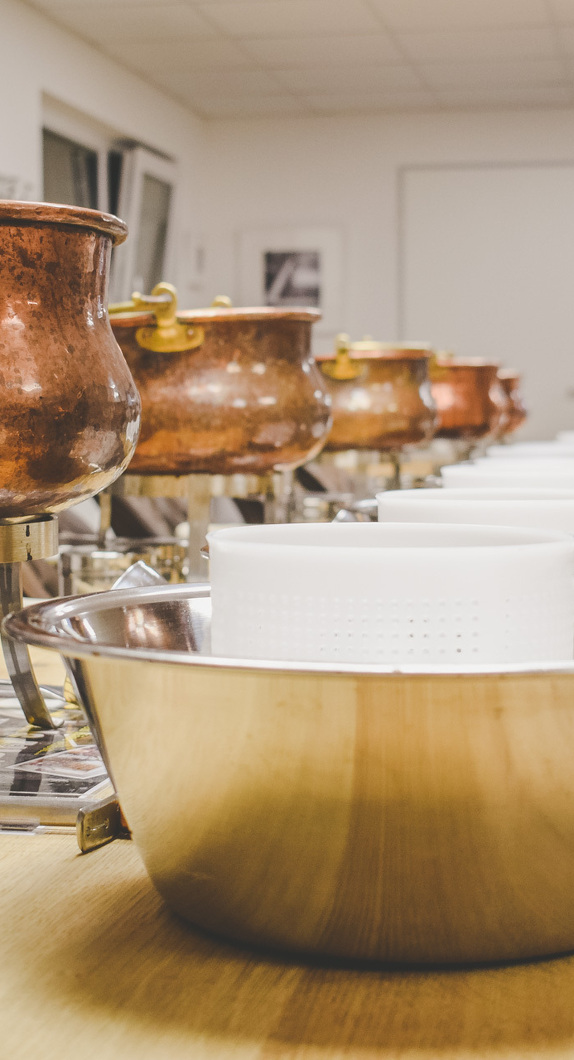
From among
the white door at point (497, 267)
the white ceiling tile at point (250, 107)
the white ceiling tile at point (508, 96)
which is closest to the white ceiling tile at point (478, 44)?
the white ceiling tile at point (508, 96)

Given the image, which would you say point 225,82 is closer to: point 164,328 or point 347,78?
point 347,78

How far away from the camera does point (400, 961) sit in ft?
1.18

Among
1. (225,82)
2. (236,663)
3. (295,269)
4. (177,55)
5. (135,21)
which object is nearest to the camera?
(236,663)

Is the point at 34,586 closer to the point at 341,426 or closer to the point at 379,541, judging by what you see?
the point at 341,426

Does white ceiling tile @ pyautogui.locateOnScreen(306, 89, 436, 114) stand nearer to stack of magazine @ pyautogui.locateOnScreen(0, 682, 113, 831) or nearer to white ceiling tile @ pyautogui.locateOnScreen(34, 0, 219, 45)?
white ceiling tile @ pyautogui.locateOnScreen(34, 0, 219, 45)

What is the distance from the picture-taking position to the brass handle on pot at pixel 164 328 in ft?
3.51

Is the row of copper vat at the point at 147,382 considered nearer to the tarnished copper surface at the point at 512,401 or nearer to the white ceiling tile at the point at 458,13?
the tarnished copper surface at the point at 512,401

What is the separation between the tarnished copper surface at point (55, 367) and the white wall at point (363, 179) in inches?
271

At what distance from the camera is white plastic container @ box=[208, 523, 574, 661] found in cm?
34

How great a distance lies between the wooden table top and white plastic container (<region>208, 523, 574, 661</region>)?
99 millimetres

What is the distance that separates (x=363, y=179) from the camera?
291 inches

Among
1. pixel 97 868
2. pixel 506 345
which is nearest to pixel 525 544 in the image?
pixel 97 868

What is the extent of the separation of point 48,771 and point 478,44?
5782mm

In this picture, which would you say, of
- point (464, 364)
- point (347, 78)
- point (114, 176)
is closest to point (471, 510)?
point (464, 364)
